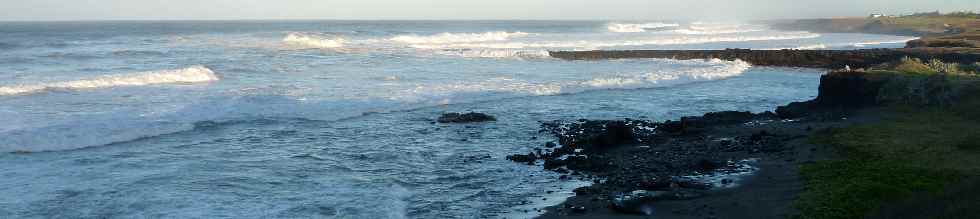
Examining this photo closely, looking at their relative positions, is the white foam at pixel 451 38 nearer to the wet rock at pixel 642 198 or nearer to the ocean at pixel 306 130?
the ocean at pixel 306 130

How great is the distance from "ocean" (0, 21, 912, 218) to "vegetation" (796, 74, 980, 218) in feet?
11.9

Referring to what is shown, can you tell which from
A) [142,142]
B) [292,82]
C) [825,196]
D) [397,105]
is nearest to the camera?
[825,196]

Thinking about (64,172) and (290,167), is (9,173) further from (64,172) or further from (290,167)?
(290,167)

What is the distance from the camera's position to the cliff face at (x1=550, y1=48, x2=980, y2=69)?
37281 millimetres

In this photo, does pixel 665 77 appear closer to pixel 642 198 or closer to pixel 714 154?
pixel 714 154

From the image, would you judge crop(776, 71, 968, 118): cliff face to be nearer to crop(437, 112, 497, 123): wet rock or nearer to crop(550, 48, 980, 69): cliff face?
crop(437, 112, 497, 123): wet rock

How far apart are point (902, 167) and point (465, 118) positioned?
411 inches

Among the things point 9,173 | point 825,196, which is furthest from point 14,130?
point 825,196

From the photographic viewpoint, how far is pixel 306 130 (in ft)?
59.6

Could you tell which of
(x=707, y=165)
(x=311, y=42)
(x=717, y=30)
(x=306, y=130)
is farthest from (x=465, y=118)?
(x=717, y=30)

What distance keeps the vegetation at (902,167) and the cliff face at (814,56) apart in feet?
75.8

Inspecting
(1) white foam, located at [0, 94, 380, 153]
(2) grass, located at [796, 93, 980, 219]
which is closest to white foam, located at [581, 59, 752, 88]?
(1) white foam, located at [0, 94, 380, 153]

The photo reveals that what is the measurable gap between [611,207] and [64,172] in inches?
359

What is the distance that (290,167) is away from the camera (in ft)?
45.2
